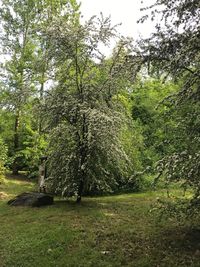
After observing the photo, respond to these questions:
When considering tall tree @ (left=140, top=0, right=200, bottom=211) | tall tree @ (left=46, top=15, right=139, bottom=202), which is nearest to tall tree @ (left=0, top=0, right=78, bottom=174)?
tall tree @ (left=46, top=15, right=139, bottom=202)

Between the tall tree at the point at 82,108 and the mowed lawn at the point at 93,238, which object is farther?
the tall tree at the point at 82,108

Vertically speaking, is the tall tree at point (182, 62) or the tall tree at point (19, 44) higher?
the tall tree at point (19, 44)

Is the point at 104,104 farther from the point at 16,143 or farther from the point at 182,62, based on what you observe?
the point at 16,143

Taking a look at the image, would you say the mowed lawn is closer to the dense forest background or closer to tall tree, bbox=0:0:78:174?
the dense forest background

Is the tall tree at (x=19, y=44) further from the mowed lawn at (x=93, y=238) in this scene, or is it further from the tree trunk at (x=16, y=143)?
the mowed lawn at (x=93, y=238)

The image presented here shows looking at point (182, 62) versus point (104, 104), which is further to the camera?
point (104, 104)

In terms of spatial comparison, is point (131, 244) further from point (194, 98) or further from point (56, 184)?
point (56, 184)

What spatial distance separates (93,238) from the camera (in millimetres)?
7719

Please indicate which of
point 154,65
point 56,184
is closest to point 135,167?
point 56,184

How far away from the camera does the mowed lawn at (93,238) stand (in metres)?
6.68

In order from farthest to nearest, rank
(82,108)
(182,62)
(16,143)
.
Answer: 1. (16,143)
2. (82,108)
3. (182,62)

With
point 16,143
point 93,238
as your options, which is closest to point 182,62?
point 93,238

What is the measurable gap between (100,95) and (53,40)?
2.18 meters

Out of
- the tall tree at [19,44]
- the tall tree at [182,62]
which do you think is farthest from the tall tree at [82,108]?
the tall tree at [19,44]
